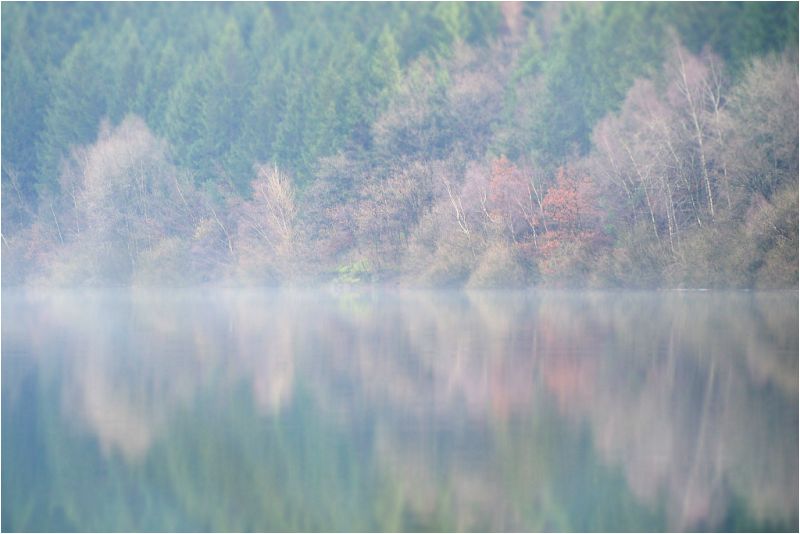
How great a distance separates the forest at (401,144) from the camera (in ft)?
144

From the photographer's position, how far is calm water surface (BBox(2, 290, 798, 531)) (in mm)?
8672

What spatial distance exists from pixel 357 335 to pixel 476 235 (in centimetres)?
2680

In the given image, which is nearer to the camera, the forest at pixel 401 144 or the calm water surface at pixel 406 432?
the calm water surface at pixel 406 432

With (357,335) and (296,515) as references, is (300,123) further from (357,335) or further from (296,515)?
(296,515)

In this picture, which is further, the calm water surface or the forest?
the forest

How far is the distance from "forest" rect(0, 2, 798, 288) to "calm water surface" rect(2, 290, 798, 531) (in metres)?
21.5

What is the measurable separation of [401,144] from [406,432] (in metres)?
45.3

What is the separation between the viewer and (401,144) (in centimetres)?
5594

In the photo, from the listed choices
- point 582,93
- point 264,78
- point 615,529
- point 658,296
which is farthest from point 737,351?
point 264,78

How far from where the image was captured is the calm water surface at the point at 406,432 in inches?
341

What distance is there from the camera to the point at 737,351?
1805cm

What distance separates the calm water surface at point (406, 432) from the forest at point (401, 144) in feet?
70.4

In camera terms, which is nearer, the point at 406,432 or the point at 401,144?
the point at 406,432

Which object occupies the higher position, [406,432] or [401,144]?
[401,144]
